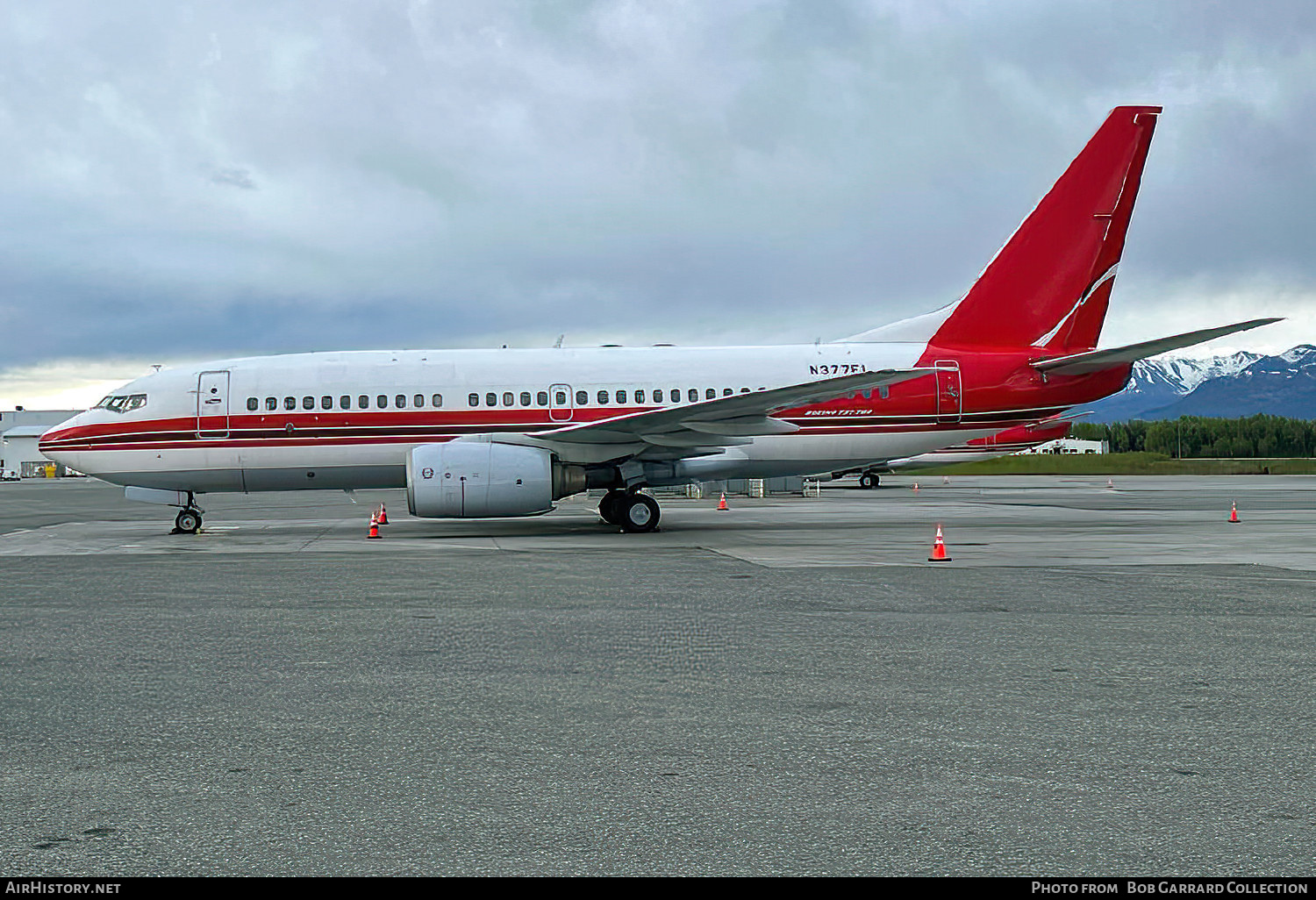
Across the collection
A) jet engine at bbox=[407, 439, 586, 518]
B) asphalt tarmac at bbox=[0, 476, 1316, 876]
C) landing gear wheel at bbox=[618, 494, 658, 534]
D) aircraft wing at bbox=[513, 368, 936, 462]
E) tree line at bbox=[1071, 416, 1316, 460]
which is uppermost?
tree line at bbox=[1071, 416, 1316, 460]

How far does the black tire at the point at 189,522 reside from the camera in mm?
22250

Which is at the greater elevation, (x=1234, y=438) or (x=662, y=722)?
(x=1234, y=438)

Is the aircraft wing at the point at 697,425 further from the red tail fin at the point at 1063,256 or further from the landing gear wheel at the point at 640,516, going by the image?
the red tail fin at the point at 1063,256

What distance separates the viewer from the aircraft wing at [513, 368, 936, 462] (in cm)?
1834

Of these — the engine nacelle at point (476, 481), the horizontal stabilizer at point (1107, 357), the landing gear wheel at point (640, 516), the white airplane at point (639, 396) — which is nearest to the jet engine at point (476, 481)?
the engine nacelle at point (476, 481)

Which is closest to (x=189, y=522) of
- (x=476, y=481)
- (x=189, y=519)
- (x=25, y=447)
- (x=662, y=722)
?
(x=189, y=519)

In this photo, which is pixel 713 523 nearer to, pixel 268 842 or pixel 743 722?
pixel 743 722

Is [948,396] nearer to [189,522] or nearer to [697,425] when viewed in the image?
[697,425]

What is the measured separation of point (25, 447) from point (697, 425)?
110 meters

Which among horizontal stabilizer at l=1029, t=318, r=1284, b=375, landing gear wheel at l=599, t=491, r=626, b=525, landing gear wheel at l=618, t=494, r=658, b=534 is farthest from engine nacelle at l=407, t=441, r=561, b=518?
horizontal stabilizer at l=1029, t=318, r=1284, b=375

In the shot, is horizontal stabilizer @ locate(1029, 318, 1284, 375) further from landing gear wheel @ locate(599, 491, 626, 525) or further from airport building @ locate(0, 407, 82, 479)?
airport building @ locate(0, 407, 82, 479)

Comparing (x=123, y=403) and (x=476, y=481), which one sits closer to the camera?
(x=476, y=481)

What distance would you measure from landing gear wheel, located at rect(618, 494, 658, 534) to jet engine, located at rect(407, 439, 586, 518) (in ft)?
6.11

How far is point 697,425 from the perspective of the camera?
19.5 m
